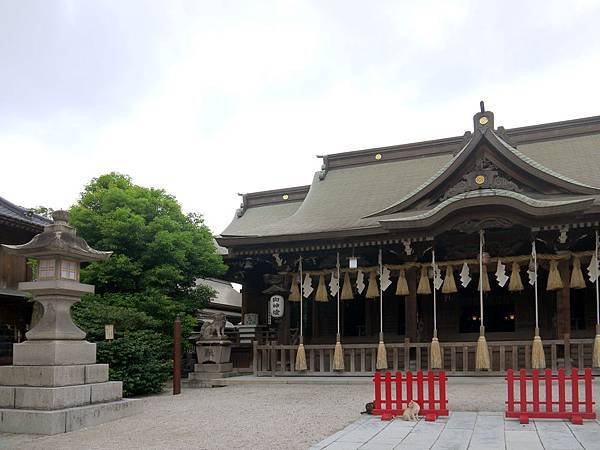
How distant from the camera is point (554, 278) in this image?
15672 millimetres

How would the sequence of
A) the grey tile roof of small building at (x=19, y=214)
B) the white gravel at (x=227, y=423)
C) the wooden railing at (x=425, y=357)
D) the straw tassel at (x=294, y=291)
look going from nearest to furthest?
the white gravel at (x=227, y=423)
the wooden railing at (x=425, y=357)
the straw tassel at (x=294, y=291)
the grey tile roof of small building at (x=19, y=214)

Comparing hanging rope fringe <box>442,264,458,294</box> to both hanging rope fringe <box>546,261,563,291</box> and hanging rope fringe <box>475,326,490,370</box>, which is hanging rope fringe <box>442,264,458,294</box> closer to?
hanging rope fringe <box>475,326,490,370</box>

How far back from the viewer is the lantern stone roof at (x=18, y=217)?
2186cm

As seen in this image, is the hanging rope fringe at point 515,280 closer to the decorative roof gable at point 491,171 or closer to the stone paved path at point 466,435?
the decorative roof gable at point 491,171

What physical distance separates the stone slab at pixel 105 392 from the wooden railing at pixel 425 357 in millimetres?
6901

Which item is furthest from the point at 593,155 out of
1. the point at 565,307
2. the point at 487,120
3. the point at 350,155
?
the point at 350,155

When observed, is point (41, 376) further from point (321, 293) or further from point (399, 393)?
point (321, 293)

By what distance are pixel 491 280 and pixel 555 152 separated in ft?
16.3

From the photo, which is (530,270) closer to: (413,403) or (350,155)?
(413,403)

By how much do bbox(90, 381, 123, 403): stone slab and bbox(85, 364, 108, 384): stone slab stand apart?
4.6 inches

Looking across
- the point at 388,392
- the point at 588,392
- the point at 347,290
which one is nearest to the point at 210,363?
the point at 347,290

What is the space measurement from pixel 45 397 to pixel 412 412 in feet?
18.8

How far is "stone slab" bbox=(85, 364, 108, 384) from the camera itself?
10.9 metres

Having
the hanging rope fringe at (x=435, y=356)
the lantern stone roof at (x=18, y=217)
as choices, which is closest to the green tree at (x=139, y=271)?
the lantern stone roof at (x=18, y=217)
